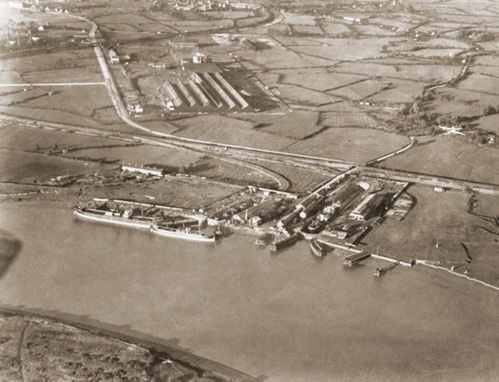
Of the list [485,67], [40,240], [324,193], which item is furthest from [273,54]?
[40,240]

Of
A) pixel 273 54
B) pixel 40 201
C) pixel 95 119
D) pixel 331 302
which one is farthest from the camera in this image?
pixel 273 54

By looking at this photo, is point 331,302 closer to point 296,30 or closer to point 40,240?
point 40,240

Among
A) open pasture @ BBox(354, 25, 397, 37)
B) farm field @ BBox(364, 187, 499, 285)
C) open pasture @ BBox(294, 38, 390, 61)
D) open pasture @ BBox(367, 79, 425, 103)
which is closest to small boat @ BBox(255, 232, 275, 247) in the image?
farm field @ BBox(364, 187, 499, 285)

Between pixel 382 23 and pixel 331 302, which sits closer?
pixel 331 302

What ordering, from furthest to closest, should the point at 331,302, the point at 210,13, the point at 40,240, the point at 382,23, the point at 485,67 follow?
the point at 210,13, the point at 382,23, the point at 485,67, the point at 40,240, the point at 331,302

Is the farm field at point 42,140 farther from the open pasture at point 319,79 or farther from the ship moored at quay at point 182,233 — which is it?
the open pasture at point 319,79

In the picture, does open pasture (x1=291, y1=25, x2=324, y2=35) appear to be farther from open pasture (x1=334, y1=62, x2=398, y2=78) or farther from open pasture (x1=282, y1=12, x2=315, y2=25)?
open pasture (x1=334, y1=62, x2=398, y2=78)
